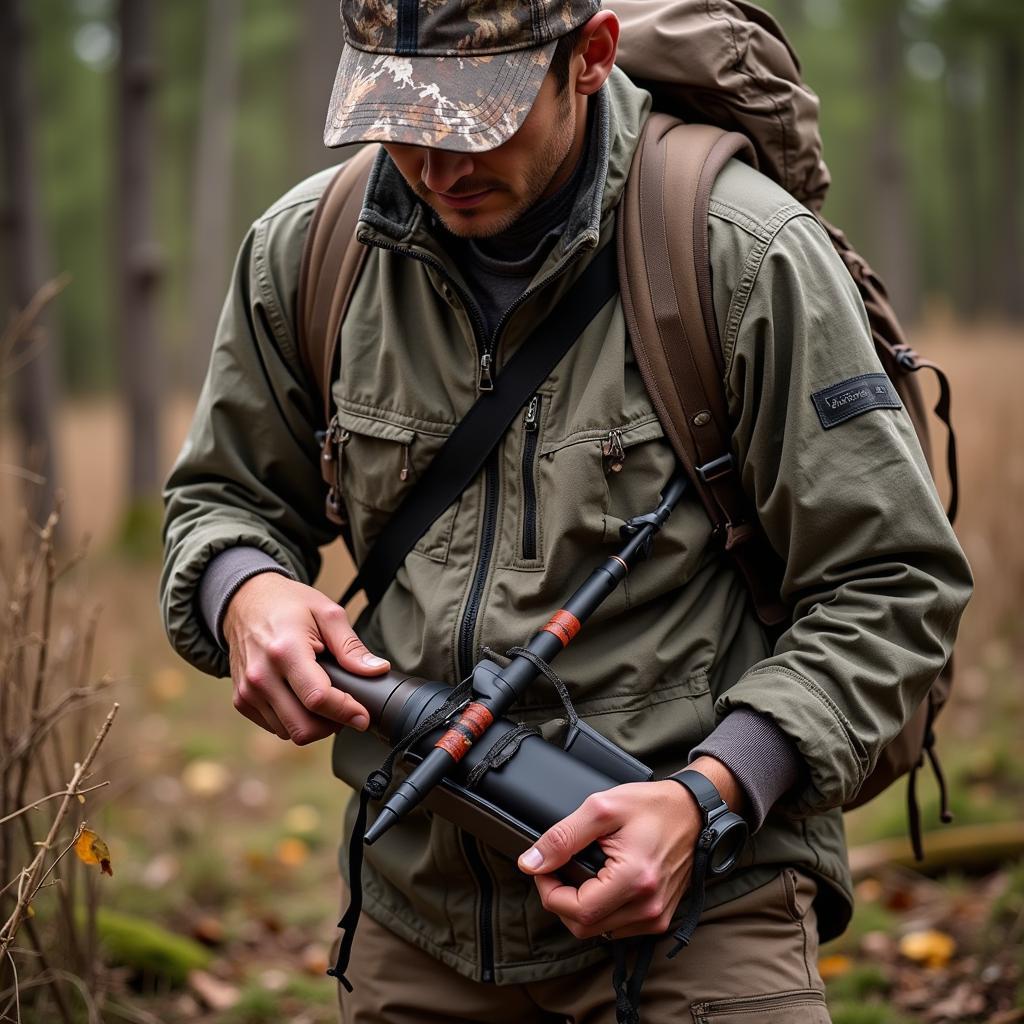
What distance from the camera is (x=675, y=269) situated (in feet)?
6.30

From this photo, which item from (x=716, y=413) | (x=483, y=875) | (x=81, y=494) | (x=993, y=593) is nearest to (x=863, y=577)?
(x=716, y=413)

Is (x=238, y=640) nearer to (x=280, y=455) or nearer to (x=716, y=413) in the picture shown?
(x=280, y=455)

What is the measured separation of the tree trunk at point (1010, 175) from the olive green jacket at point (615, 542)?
2072 cm

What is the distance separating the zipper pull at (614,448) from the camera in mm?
1911

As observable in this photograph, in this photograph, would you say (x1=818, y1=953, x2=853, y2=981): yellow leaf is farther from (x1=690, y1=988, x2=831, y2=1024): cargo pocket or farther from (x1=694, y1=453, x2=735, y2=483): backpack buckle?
(x1=694, y1=453, x2=735, y2=483): backpack buckle

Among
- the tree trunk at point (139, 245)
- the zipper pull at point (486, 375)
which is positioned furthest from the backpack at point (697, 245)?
the tree trunk at point (139, 245)

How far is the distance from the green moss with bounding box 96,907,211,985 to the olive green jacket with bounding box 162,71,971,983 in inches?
58.6

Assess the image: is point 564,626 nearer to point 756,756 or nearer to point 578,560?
point 578,560

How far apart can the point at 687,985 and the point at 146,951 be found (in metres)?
2.05

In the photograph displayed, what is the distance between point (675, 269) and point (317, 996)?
2.49 m

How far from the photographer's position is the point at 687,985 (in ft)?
6.27

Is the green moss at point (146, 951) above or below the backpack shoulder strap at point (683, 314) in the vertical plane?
below

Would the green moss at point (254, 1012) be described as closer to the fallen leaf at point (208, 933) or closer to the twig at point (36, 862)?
the fallen leaf at point (208, 933)

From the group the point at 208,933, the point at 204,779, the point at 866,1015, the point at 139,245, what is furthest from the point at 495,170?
the point at 139,245
